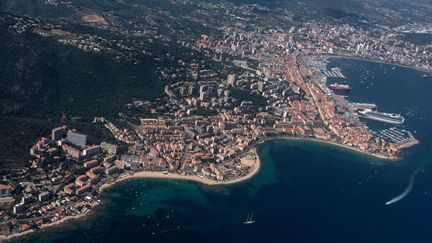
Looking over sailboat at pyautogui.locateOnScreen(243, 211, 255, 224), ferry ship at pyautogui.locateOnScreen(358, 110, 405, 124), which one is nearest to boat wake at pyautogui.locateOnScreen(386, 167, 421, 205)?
sailboat at pyautogui.locateOnScreen(243, 211, 255, 224)

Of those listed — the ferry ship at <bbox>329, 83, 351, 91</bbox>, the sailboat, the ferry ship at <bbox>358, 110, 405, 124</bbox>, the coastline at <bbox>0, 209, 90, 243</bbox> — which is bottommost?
the coastline at <bbox>0, 209, 90, 243</bbox>

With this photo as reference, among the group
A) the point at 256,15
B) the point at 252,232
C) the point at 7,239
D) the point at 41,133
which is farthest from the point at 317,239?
the point at 256,15

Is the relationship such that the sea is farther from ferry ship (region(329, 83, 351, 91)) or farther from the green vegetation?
ferry ship (region(329, 83, 351, 91))

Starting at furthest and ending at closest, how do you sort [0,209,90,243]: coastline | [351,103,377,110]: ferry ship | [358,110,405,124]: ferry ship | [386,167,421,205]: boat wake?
[351,103,377,110]: ferry ship, [358,110,405,124]: ferry ship, [386,167,421,205]: boat wake, [0,209,90,243]: coastline

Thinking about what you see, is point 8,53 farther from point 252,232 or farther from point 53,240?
point 252,232

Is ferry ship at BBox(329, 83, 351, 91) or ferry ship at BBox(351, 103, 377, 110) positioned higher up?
ferry ship at BBox(329, 83, 351, 91)

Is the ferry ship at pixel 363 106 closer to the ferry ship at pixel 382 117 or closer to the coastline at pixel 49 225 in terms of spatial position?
the ferry ship at pixel 382 117

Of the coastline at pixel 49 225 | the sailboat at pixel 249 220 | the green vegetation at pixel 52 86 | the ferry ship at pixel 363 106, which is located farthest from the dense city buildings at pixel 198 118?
the sailboat at pixel 249 220

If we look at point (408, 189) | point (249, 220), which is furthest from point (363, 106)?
point (249, 220)

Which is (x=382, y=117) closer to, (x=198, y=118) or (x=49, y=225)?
(x=198, y=118)
